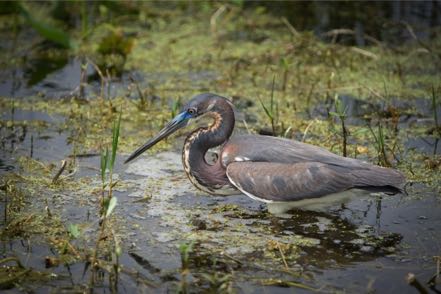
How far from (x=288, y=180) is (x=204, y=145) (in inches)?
27.5

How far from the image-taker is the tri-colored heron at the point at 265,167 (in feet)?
14.8

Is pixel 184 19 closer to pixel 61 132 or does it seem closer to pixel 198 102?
pixel 61 132

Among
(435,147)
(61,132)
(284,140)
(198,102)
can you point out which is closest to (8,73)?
(61,132)

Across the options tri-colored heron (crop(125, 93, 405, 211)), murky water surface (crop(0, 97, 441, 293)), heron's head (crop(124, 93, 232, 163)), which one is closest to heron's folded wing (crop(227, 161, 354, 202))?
tri-colored heron (crop(125, 93, 405, 211))

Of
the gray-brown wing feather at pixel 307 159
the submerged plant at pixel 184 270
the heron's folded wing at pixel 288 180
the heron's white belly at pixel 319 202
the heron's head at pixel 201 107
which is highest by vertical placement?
the heron's head at pixel 201 107

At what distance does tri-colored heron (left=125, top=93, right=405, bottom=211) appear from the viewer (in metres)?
4.51

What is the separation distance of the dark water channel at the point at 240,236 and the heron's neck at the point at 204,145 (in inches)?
8.9

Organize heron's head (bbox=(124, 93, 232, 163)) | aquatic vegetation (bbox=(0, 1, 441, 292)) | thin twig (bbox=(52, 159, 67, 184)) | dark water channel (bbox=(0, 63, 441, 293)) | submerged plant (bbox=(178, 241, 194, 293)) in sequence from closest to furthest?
submerged plant (bbox=(178, 241, 194, 293))
dark water channel (bbox=(0, 63, 441, 293))
aquatic vegetation (bbox=(0, 1, 441, 292))
thin twig (bbox=(52, 159, 67, 184))
heron's head (bbox=(124, 93, 232, 163))

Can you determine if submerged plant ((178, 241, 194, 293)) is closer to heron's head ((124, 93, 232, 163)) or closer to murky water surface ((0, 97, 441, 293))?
murky water surface ((0, 97, 441, 293))

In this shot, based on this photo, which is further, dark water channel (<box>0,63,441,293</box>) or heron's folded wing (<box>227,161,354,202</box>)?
heron's folded wing (<box>227,161,354,202</box>)

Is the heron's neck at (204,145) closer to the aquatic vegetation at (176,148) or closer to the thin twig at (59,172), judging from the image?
the aquatic vegetation at (176,148)

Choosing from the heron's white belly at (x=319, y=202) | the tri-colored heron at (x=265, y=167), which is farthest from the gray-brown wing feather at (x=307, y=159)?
the heron's white belly at (x=319, y=202)

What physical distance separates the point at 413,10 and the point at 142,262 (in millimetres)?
6701

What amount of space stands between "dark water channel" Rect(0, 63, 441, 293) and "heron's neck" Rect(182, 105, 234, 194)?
22 cm
